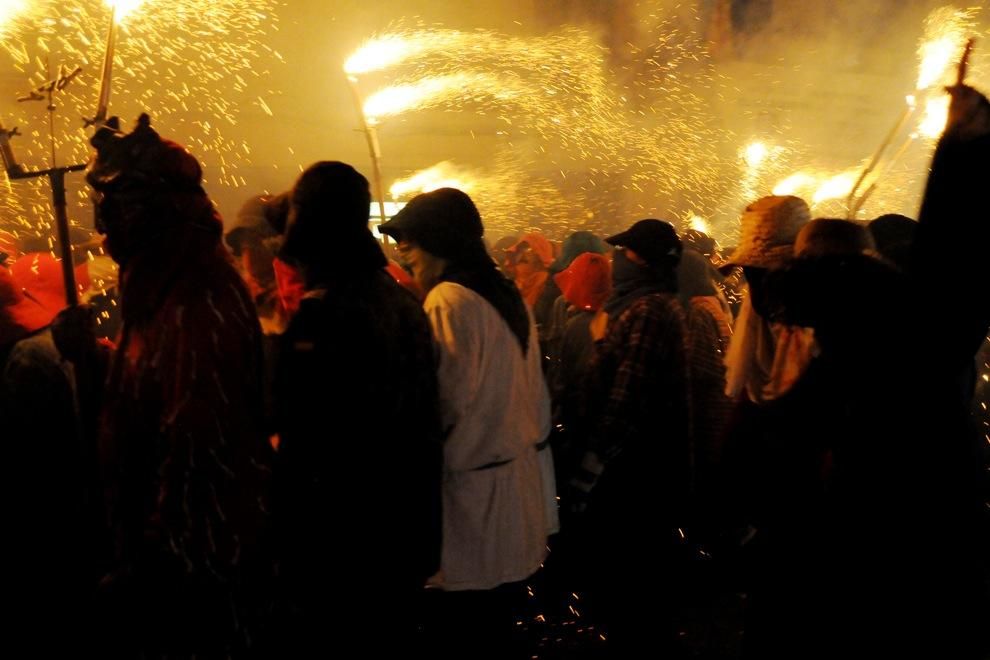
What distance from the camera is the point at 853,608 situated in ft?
7.34

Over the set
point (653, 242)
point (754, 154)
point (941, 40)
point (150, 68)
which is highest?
point (941, 40)

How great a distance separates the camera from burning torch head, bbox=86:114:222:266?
2.38m

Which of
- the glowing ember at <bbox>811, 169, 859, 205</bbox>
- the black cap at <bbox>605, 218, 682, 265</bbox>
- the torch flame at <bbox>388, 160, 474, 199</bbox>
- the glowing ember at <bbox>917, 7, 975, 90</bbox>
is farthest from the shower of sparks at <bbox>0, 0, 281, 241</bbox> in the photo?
the glowing ember at <bbox>811, 169, 859, 205</bbox>

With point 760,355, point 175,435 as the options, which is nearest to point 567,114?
point 760,355

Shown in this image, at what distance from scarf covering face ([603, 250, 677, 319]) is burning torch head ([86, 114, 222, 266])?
191cm

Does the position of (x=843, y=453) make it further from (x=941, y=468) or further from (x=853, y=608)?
(x=853, y=608)

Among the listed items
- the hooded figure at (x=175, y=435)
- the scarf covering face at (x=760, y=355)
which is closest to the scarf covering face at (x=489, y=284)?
the hooded figure at (x=175, y=435)

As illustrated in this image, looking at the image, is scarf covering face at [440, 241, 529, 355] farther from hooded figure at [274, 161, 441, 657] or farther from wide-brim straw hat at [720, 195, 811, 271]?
wide-brim straw hat at [720, 195, 811, 271]

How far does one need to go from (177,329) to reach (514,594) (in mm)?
1507

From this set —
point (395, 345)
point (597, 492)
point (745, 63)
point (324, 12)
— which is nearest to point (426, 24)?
point (324, 12)

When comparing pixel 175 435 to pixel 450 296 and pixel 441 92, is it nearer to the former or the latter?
pixel 450 296

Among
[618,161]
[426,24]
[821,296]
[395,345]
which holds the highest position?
[426,24]

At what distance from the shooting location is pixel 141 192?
238 cm

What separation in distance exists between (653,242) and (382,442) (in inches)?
71.6
